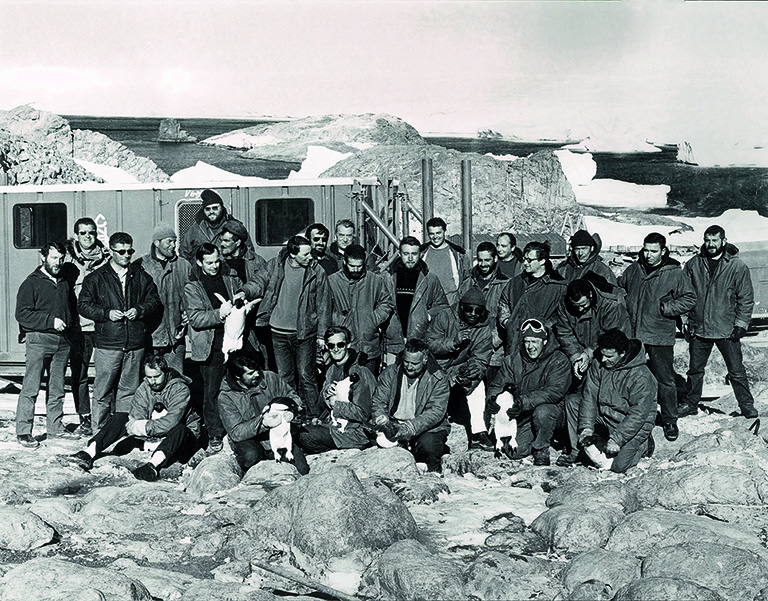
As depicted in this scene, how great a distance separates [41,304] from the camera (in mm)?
8695

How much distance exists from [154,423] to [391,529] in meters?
2.64

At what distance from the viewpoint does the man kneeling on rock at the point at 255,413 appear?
7.61 meters

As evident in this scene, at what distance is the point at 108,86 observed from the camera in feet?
102

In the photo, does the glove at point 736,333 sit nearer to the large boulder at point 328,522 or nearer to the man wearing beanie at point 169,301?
the large boulder at point 328,522

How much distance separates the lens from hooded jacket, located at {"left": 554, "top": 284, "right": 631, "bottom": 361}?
8.02m

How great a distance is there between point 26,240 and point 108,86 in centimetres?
2108

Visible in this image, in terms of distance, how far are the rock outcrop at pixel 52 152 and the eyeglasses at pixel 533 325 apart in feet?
65.0

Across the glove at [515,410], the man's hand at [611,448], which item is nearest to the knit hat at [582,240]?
the glove at [515,410]

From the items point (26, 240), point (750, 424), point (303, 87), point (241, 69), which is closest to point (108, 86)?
point (241, 69)

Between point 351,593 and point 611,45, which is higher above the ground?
point 611,45

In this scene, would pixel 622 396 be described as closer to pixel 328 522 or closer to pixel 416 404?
pixel 416 404

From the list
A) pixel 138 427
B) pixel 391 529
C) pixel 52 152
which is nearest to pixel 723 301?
pixel 391 529

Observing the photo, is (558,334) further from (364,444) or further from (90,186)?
(90,186)

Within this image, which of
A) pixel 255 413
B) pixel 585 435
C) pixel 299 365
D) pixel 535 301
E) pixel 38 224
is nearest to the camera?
pixel 585 435
